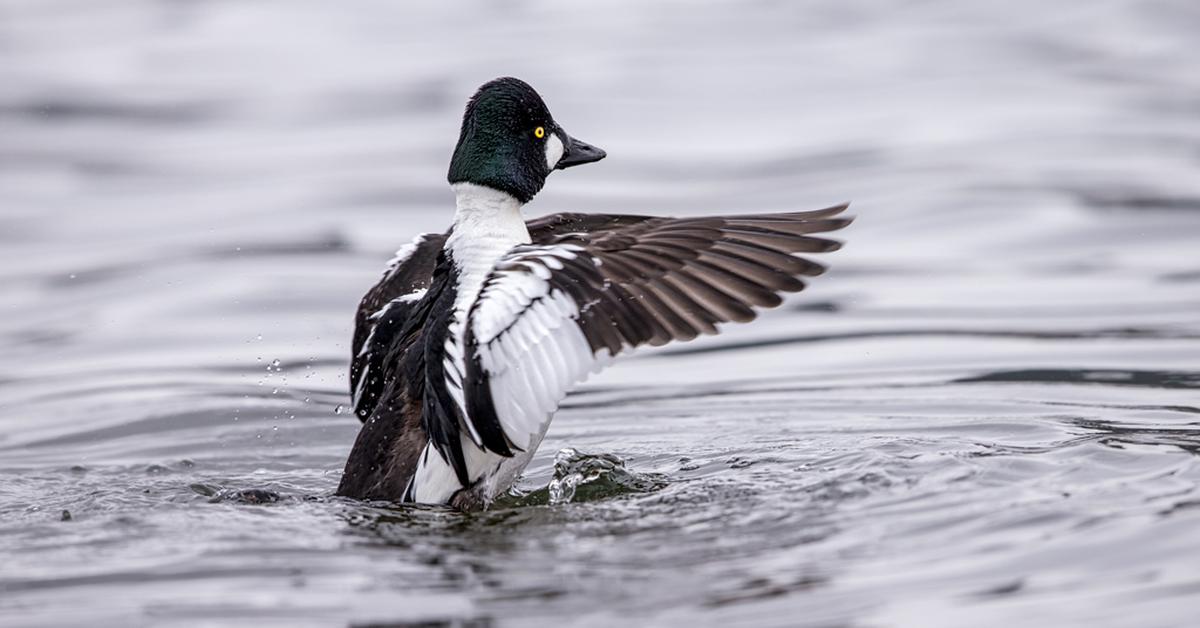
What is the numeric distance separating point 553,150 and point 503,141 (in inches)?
Answer: 11.0

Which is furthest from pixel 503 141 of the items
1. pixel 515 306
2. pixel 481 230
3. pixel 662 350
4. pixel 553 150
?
pixel 662 350

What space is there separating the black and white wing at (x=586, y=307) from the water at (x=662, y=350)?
438 millimetres

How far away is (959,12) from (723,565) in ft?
44.4

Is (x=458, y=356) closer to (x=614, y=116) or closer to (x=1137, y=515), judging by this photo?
(x=1137, y=515)

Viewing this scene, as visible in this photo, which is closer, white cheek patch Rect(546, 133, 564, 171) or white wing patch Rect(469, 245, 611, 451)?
white wing patch Rect(469, 245, 611, 451)

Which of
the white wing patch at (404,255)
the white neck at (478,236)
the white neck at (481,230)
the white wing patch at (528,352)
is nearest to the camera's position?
the white wing patch at (528,352)

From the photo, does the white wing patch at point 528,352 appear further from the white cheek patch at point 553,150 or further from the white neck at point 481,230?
the white cheek patch at point 553,150

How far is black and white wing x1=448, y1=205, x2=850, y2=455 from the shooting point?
A: 563cm

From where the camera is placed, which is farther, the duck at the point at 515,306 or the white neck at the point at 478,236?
the white neck at the point at 478,236

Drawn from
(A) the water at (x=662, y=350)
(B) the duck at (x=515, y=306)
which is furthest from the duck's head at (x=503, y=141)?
(A) the water at (x=662, y=350)

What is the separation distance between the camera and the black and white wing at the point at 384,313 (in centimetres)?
656

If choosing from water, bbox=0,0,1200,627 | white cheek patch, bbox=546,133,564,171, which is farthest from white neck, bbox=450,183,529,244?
water, bbox=0,0,1200,627

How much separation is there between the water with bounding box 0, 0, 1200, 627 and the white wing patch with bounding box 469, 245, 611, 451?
0.41m

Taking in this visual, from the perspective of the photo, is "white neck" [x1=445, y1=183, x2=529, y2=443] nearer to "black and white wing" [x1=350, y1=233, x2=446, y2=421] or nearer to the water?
"black and white wing" [x1=350, y1=233, x2=446, y2=421]
